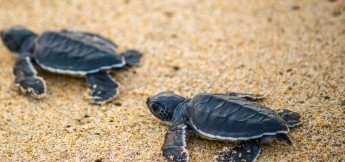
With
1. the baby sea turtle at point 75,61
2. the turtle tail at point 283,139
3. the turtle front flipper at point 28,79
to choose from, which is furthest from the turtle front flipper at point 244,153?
the turtle front flipper at point 28,79

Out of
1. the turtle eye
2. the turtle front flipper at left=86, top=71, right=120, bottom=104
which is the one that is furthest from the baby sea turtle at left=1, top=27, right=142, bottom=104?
the turtle eye

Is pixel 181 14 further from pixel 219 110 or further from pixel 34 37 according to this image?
pixel 219 110

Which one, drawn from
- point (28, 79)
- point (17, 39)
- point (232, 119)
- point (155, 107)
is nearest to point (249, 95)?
point (232, 119)

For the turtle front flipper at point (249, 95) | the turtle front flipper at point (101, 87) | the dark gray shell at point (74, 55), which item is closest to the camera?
the turtle front flipper at point (249, 95)

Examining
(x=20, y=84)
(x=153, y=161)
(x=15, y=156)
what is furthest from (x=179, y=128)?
(x=20, y=84)

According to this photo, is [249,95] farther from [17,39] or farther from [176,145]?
[17,39]

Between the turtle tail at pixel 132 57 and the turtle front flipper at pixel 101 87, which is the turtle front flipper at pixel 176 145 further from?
the turtle tail at pixel 132 57

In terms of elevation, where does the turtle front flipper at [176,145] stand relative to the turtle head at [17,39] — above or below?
below

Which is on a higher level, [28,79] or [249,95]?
[28,79]
